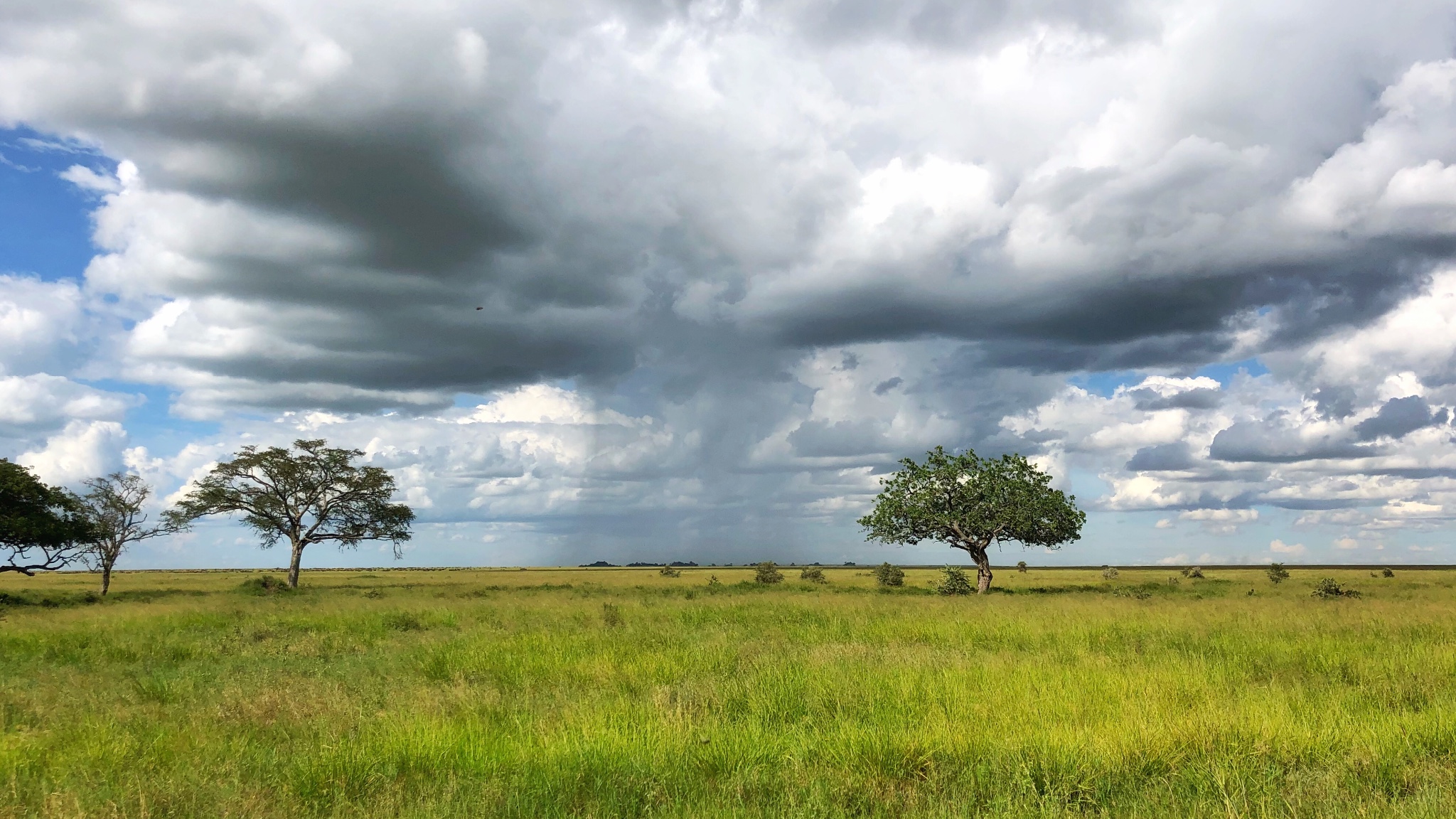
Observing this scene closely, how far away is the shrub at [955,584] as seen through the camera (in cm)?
3941

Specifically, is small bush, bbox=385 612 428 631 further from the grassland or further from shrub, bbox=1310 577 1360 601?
shrub, bbox=1310 577 1360 601

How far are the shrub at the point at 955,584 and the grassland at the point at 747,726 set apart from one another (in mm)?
23159

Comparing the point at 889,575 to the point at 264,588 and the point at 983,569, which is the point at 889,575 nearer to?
the point at 983,569

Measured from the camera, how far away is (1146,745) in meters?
7.04

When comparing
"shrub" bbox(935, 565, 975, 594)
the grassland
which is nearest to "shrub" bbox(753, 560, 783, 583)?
"shrub" bbox(935, 565, 975, 594)

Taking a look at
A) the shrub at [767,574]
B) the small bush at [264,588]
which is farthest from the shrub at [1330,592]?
the small bush at [264,588]

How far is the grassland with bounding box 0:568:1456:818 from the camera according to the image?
6.08 metres

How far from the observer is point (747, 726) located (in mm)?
7949

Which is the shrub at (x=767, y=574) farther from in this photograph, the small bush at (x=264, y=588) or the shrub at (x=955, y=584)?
the small bush at (x=264, y=588)

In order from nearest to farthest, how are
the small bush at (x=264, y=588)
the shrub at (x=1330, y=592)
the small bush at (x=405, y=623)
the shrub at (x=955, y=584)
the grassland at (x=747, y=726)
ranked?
the grassland at (x=747, y=726), the small bush at (x=405, y=623), the shrub at (x=1330, y=592), the shrub at (x=955, y=584), the small bush at (x=264, y=588)

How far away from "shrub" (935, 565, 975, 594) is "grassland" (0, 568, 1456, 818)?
912 inches

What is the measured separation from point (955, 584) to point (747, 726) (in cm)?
3487

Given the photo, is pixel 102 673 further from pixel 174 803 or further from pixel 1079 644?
pixel 1079 644

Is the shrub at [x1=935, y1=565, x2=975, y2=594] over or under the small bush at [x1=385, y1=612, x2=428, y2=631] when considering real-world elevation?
under
